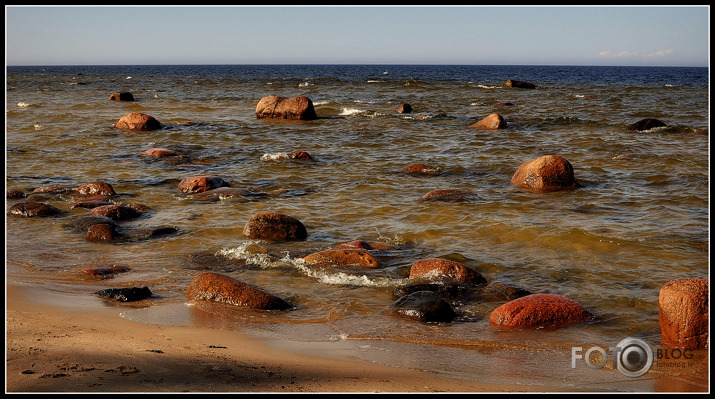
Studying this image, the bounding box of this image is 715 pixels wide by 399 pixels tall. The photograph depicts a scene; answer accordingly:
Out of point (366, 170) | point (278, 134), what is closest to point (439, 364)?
point (366, 170)

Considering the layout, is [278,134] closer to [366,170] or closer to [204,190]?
[366,170]

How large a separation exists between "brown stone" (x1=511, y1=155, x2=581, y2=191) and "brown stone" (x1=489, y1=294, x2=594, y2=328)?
561 centimetres

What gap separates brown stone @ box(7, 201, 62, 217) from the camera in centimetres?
911

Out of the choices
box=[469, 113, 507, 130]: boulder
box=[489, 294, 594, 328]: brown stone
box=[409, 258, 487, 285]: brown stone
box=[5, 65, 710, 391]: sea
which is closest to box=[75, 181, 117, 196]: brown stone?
box=[5, 65, 710, 391]: sea

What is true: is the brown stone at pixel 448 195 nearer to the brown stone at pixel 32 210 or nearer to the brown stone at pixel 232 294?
the brown stone at pixel 232 294

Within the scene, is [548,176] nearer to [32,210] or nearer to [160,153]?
[32,210]

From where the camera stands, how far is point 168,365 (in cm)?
395

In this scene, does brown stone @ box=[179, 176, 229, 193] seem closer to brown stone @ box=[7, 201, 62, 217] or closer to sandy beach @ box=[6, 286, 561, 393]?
brown stone @ box=[7, 201, 62, 217]

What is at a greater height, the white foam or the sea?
the white foam

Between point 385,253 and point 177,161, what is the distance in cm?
797

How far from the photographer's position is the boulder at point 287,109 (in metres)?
22.8

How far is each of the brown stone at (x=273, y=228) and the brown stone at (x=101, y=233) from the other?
167cm

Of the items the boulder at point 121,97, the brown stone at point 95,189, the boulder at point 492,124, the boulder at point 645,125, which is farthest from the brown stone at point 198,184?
the boulder at point 121,97

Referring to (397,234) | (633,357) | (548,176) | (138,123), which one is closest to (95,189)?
(397,234)
